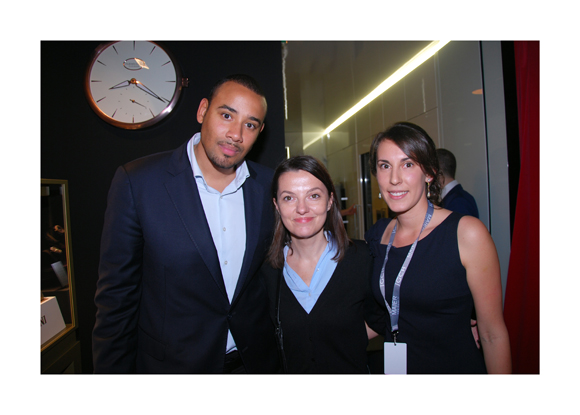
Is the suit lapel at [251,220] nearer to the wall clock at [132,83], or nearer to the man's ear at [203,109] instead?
the man's ear at [203,109]

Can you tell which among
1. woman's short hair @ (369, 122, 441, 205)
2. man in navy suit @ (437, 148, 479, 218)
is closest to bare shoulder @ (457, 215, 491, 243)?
woman's short hair @ (369, 122, 441, 205)

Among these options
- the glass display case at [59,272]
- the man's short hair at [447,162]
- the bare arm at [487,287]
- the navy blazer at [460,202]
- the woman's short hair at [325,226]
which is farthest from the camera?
the man's short hair at [447,162]

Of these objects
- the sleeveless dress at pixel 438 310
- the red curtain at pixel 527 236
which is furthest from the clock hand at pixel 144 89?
the red curtain at pixel 527 236

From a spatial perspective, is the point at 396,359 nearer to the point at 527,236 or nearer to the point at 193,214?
the point at 193,214

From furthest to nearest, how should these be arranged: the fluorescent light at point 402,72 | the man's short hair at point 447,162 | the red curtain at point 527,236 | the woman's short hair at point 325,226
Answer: the fluorescent light at point 402,72 < the man's short hair at point 447,162 < the red curtain at point 527,236 < the woman's short hair at point 325,226

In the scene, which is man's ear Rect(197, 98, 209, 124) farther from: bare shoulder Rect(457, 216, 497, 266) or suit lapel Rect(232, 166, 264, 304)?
bare shoulder Rect(457, 216, 497, 266)

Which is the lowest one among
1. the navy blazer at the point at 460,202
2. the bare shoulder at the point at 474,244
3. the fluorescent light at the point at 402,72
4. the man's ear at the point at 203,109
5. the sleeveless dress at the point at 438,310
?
the sleeveless dress at the point at 438,310

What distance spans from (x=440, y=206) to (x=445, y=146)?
260 centimetres

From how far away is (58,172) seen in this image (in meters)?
2.07

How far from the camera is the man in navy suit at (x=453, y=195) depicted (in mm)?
2932

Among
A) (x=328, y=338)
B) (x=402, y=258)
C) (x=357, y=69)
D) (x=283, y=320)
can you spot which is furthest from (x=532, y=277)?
(x=357, y=69)

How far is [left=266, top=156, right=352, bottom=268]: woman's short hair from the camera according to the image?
166cm

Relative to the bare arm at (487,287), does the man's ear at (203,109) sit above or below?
above

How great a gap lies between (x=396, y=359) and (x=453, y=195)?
2.06 metres
